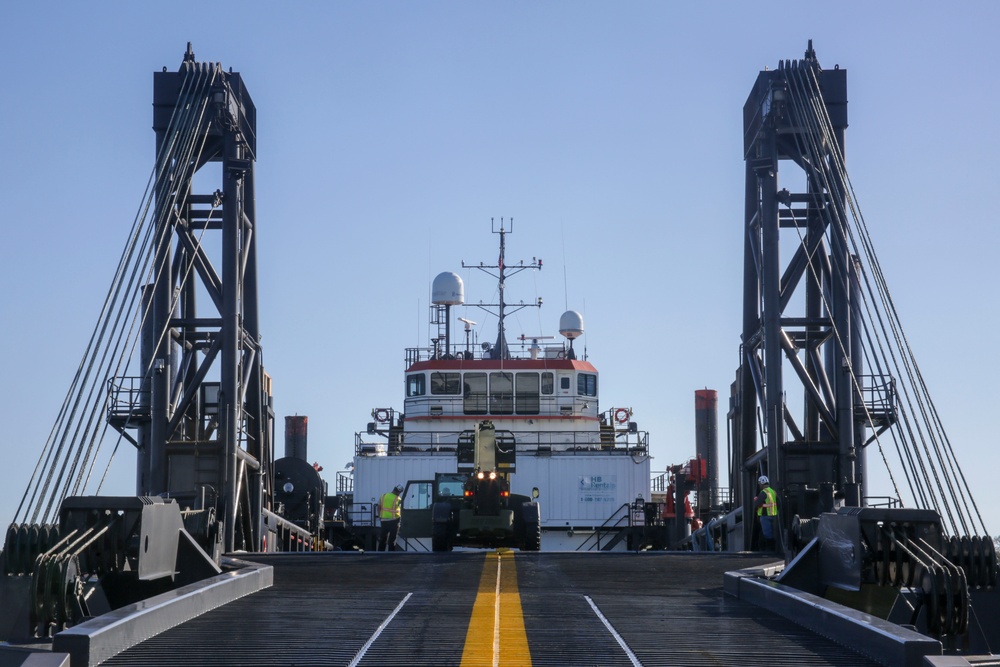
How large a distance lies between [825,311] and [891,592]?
11.0 m

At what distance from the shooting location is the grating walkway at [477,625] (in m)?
8.48

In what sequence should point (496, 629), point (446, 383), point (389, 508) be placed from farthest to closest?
point (446, 383) < point (389, 508) < point (496, 629)

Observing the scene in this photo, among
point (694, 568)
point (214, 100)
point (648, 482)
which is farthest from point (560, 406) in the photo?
point (694, 568)

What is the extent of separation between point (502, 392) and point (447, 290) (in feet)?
13.1

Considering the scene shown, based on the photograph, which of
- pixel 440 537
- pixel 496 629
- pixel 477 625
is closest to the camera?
A: pixel 496 629

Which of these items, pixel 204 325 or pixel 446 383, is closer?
pixel 204 325

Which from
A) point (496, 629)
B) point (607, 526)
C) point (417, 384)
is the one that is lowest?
point (496, 629)

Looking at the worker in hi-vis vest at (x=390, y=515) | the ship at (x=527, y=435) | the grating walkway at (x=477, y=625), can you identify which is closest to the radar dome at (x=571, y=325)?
the ship at (x=527, y=435)

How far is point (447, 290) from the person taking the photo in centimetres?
3809

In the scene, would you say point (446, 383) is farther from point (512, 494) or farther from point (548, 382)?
point (512, 494)

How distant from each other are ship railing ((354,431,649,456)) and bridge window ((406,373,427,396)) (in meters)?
1.18

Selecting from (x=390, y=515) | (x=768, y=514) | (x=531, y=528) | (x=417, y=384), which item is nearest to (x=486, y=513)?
(x=531, y=528)

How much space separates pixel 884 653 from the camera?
324 inches

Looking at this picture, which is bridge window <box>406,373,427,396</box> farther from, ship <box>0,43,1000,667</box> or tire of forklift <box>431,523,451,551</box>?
tire of forklift <box>431,523,451,551</box>
